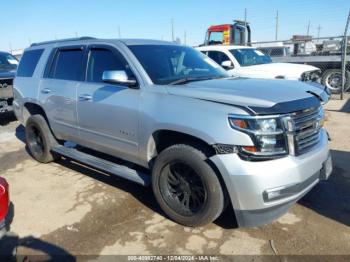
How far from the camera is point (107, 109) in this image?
159 inches

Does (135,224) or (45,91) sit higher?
(45,91)

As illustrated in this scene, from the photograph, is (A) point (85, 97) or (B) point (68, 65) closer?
(A) point (85, 97)

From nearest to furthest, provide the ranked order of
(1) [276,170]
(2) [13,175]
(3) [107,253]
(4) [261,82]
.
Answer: (1) [276,170]
(3) [107,253]
(4) [261,82]
(2) [13,175]

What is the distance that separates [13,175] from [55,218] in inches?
73.7

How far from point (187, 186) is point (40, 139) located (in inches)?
130

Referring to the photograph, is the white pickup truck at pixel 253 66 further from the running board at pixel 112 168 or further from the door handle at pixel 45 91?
the running board at pixel 112 168

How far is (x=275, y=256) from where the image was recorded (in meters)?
3.00

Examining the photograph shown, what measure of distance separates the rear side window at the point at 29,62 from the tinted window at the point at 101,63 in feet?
5.08

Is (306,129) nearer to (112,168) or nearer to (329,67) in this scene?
(112,168)

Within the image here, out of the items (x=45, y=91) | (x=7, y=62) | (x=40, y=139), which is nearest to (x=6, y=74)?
(x=7, y=62)

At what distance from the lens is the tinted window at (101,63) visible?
4059 millimetres

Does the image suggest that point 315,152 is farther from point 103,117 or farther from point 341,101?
point 341,101

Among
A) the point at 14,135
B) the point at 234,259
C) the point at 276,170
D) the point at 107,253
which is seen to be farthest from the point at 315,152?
the point at 14,135

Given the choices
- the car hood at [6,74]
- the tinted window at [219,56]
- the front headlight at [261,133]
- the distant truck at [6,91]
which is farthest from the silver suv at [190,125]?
the tinted window at [219,56]
